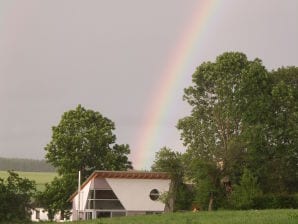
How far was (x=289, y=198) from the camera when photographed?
48.0 meters

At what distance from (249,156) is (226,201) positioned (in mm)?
8844

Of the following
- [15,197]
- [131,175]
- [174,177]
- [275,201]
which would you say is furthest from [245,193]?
[15,197]

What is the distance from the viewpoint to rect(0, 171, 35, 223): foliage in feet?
208

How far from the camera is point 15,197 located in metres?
65.9

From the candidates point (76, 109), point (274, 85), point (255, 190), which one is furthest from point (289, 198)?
point (76, 109)

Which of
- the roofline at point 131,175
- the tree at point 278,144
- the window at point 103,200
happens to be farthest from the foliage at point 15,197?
the tree at point 278,144

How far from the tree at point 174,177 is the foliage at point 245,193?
302 inches

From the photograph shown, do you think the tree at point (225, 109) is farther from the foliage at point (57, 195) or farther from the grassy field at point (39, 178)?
the grassy field at point (39, 178)

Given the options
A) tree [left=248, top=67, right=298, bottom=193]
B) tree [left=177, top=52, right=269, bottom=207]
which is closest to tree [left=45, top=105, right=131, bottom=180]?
tree [left=177, top=52, right=269, bottom=207]

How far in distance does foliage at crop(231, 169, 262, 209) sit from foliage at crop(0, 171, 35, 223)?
23.9 metres

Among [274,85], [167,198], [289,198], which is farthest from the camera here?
[274,85]

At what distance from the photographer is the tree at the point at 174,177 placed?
186 ft

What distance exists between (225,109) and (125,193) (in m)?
15.0

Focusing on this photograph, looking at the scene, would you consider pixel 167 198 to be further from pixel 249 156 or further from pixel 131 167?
pixel 131 167
